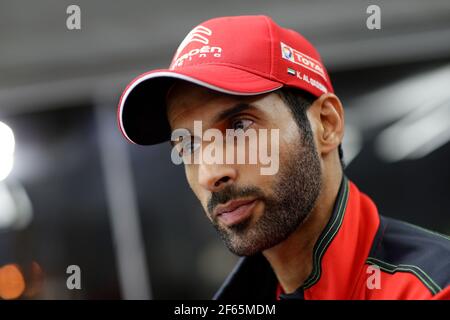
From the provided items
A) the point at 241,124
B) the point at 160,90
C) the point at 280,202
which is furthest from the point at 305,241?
the point at 160,90

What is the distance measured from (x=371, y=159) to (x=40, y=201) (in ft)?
3.89

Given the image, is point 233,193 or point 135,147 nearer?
point 233,193

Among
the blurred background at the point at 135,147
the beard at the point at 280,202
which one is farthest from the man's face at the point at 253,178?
the blurred background at the point at 135,147

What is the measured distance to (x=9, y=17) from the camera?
4.36 ft

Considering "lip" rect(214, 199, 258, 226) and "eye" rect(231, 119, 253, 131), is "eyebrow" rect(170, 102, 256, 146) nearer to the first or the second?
"eye" rect(231, 119, 253, 131)

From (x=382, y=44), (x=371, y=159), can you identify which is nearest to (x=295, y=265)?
(x=371, y=159)

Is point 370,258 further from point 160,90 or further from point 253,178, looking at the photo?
point 160,90

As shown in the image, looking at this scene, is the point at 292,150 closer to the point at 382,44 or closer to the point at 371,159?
the point at 371,159

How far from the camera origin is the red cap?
2.27 feet

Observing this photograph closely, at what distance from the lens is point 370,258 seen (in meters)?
0.71

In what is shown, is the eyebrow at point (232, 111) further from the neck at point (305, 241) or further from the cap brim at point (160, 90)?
the neck at point (305, 241)

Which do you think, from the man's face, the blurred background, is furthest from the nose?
the blurred background

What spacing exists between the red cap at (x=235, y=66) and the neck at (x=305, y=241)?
147 millimetres

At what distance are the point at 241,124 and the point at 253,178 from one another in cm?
8
